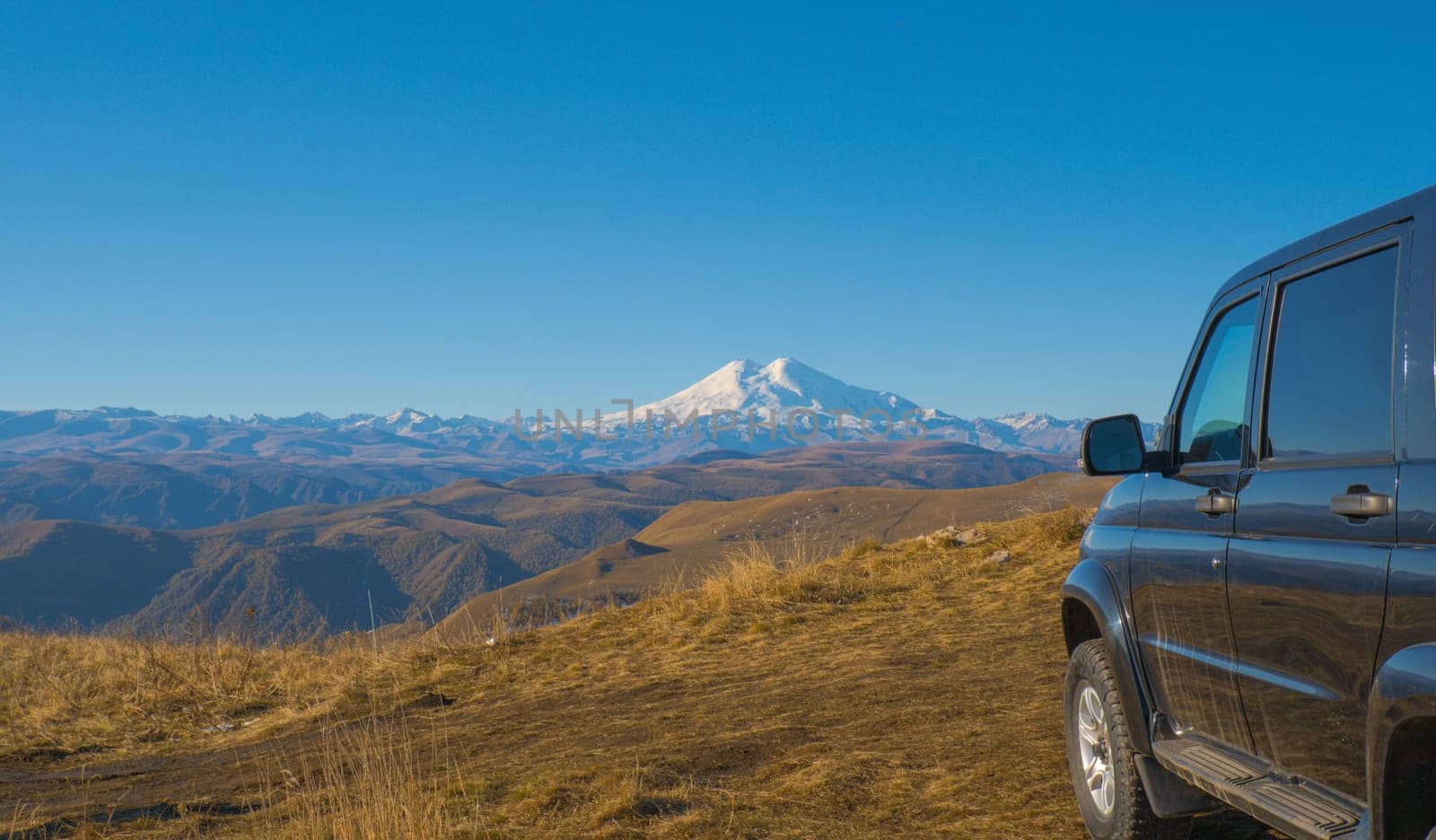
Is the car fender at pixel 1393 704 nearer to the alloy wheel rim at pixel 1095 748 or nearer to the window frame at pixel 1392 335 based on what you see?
the window frame at pixel 1392 335

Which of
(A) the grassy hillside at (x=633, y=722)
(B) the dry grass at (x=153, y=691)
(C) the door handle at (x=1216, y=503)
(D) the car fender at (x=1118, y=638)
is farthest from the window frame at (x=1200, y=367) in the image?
(B) the dry grass at (x=153, y=691)

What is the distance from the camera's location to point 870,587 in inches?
499

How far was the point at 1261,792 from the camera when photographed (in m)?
2.94

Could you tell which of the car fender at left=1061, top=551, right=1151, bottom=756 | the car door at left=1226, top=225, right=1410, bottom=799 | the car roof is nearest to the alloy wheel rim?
the car fender at left=1061, top=551, right=1151, bottom=756

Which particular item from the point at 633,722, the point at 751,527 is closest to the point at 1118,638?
the point at 633,722

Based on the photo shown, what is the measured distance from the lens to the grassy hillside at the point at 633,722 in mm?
5102

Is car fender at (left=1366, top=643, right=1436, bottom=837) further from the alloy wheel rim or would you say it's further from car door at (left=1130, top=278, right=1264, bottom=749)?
the alloy wheel rim

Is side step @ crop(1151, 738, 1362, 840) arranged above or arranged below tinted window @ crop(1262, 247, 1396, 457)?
below

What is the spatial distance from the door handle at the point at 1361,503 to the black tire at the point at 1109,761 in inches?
66.3

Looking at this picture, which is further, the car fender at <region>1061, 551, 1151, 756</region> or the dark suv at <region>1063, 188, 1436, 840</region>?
the car fender at <region>1061, 551, 1151, 756</region>

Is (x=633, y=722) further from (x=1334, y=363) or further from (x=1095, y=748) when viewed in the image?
(x=1334, y=363)

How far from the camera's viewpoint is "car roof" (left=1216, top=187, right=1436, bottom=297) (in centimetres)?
253

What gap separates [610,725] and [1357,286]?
234 inches

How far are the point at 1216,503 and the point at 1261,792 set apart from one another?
2.72 ft
